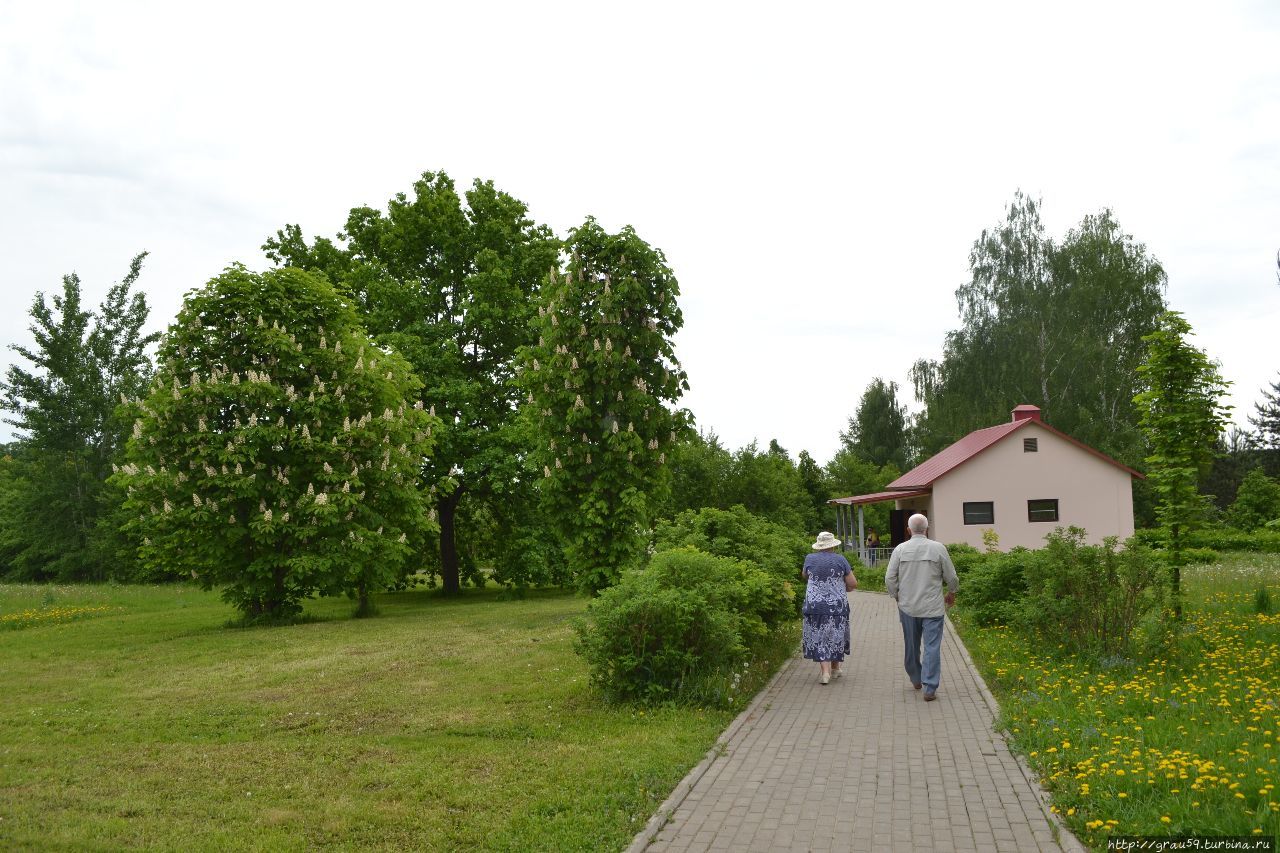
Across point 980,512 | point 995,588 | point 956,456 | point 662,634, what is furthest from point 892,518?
point 662,634

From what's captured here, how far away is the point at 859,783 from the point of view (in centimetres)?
644

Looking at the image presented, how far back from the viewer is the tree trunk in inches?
1179

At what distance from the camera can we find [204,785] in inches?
259

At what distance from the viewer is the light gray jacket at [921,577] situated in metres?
9.93

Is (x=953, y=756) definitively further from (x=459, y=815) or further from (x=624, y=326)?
(x=624, y=326)

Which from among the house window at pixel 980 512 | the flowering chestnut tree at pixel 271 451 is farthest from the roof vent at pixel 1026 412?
the flowering chestnut tree at pixel 271 451

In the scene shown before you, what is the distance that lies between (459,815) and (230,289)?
53.8ft

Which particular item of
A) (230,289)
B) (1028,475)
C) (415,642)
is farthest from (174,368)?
(1028,475)

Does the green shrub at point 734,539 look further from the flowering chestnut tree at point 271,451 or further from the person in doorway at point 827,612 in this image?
the flowering chestnut tree at point 271,451

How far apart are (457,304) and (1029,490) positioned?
21.7 metres

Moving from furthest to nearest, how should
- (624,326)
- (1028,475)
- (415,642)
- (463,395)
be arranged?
(1028,475)
(463,395)
(624,326)
(415,642)

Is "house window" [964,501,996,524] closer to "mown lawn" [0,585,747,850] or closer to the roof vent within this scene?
the roof vent

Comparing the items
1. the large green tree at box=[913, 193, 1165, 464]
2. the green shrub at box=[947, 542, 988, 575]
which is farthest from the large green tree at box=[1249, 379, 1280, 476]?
the green shrub at box=[947, 542, 988, 575]

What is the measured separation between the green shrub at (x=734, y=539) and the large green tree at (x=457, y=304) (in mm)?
12176
